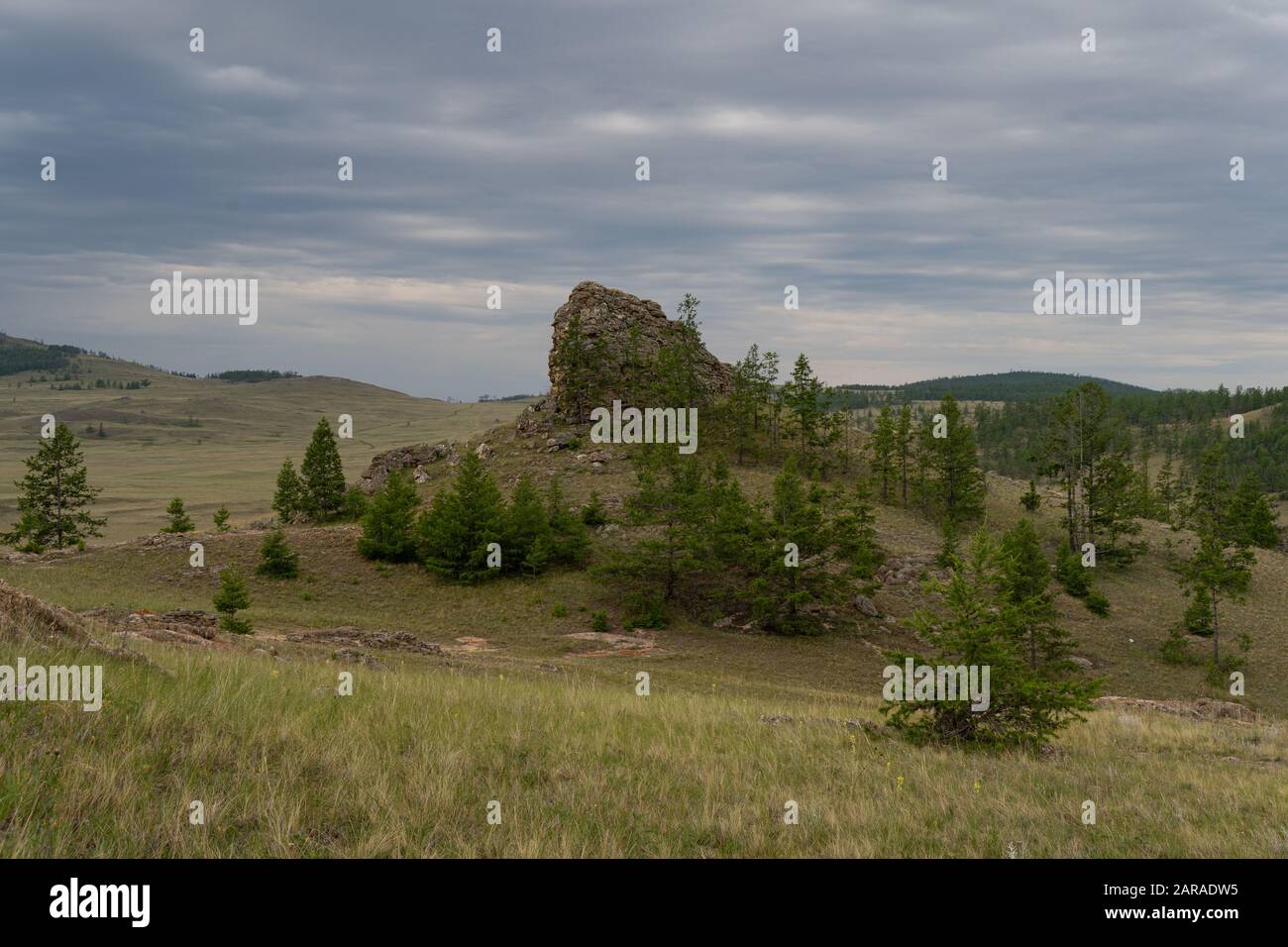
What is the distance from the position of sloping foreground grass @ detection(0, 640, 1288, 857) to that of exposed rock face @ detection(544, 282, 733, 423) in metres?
56.8

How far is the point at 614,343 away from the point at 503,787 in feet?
209

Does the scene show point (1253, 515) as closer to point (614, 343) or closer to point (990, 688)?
point (614, 343)

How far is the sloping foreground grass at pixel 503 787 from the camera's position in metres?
5.64

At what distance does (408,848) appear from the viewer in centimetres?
564

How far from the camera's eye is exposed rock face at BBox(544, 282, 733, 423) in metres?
67.5

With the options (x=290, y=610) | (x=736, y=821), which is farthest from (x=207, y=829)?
(x=290, y=610)

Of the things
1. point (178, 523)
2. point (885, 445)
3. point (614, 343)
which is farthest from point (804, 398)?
point (178, 523)

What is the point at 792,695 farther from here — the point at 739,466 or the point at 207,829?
the point at 739,466

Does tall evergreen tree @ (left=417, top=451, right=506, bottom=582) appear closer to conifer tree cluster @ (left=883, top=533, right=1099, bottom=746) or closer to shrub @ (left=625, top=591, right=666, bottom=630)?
shrub @ (left=625, top=591, right=666, bottom=630)

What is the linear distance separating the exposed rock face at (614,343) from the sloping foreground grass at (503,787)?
186ft

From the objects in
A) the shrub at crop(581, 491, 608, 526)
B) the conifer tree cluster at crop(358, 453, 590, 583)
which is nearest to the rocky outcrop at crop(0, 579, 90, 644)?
the conifer tree cluster at crop(358, 453, 590, 583)

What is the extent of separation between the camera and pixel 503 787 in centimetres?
727

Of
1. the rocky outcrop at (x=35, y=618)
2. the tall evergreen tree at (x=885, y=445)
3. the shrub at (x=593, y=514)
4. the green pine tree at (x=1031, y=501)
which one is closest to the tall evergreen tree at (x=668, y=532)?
the shrub at (x=593, y=514)

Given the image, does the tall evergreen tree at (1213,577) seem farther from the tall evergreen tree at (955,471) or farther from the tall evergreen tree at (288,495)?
the tall evergreen tree at (288,495)
